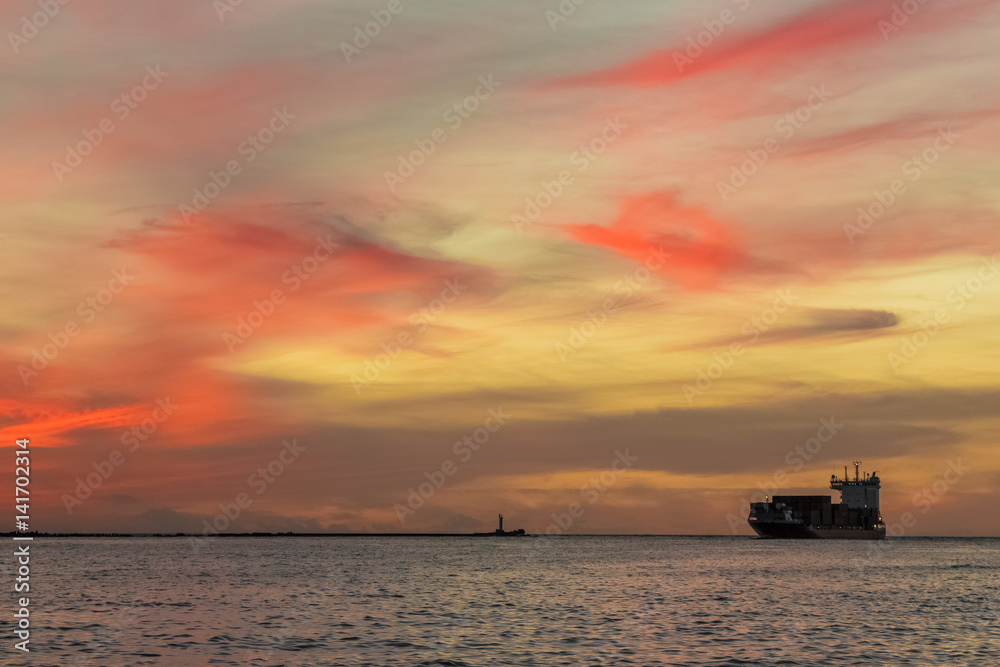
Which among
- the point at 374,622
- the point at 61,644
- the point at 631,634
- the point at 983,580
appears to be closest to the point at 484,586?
the point at 374,622

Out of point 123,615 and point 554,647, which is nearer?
point 554,647

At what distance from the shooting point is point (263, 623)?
Result: 59750 millimetres

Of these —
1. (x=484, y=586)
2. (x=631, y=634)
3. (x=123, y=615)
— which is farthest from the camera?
(x=484, y=586)

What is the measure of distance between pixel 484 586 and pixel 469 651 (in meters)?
51.3

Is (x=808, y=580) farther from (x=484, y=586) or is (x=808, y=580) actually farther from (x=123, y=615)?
(x=123, y=615)

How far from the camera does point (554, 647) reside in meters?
47.6

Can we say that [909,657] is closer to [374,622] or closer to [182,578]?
[374,622]

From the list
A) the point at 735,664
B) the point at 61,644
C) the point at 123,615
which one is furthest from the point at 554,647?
the point at 123,615

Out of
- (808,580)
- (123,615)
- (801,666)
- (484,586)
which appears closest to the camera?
(801,666)

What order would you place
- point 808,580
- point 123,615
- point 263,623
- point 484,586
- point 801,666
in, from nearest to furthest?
point 801,666, point 263,623, point 123,615, point 484,586, point 808,580

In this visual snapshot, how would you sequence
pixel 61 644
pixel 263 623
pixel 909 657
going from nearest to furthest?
pixel 909 657, pixel 61 644, pixel 263 623

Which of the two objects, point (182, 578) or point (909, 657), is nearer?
point (909, 657)

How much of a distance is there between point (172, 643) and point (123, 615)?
16437mm

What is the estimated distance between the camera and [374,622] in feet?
197
